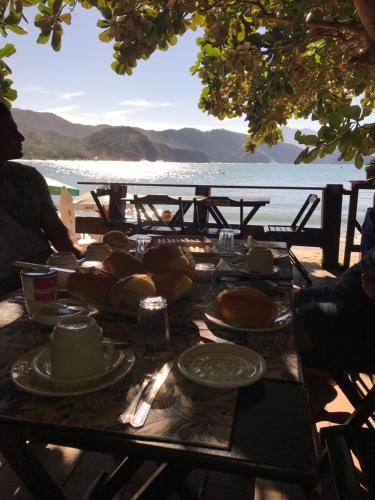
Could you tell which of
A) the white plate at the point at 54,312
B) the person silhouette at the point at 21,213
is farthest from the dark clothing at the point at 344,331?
the person silhouette at the point at 21,213

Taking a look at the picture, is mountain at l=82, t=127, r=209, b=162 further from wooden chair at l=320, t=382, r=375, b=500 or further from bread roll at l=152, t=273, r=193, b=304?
wooden chair at l=320, t=382, r=375, b=500

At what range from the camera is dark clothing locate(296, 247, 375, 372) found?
5.67 feet

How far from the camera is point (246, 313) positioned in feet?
4.13

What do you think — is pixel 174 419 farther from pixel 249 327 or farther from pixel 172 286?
pixel 172 286

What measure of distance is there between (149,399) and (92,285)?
641mm

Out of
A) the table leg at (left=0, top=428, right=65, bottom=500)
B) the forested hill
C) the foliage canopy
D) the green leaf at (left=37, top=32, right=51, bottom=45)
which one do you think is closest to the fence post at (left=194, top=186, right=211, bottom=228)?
the foliage canopy

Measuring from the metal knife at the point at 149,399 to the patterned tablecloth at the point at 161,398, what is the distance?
12 millimetres

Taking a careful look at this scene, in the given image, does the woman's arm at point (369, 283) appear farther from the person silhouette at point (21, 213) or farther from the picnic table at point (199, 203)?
the picnic table at point (199, 203)

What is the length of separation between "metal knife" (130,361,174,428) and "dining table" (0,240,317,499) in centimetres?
1

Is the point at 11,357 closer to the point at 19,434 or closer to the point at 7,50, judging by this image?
the point at 19,434

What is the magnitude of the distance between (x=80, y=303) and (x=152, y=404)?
25.8 inches

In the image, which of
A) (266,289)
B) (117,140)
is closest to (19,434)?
(266,289)

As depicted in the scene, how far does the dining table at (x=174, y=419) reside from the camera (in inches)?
26.9

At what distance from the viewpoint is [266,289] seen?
1.72 meters
